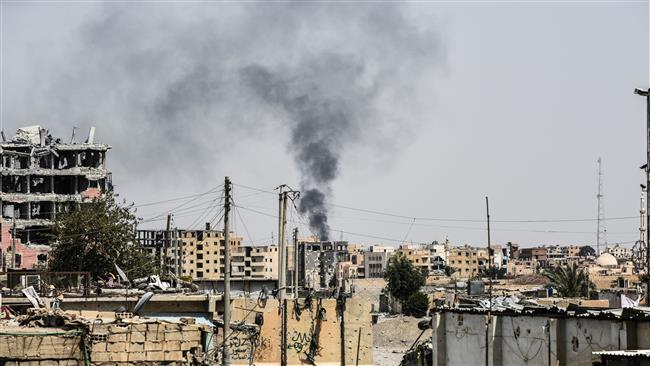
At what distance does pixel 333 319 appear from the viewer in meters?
41.2

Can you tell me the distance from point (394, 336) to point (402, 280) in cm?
3046

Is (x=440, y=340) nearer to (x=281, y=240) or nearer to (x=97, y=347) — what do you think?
(x=97, y=347)

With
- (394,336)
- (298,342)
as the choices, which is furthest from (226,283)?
(394,336)

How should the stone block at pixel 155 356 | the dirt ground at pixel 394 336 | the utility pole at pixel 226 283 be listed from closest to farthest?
1. the stone block at pixel 155 356
2. the utility pole at pixel 226 283
3. the dirt ground at pixel 394 336

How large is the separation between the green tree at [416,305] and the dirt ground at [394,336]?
25.0ft

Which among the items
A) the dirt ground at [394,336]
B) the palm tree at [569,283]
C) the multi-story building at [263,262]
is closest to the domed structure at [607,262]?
the multi-story building at [263,262]

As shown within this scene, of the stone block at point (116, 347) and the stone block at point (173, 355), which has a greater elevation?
the stone block at point (116, 347)

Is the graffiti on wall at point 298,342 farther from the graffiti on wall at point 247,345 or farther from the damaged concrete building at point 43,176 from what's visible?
the damaged concrete building at point 43,176

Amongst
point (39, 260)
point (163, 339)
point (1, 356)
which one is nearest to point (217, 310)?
point (163, 339)

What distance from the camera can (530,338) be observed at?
2427 cm

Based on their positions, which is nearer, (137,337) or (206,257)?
(137,337)

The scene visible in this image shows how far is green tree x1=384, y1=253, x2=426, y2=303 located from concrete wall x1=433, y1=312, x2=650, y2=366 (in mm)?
82615

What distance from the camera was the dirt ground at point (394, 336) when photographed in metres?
72.4

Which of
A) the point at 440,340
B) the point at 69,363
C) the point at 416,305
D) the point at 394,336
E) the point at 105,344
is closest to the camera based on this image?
the point at 69,363
